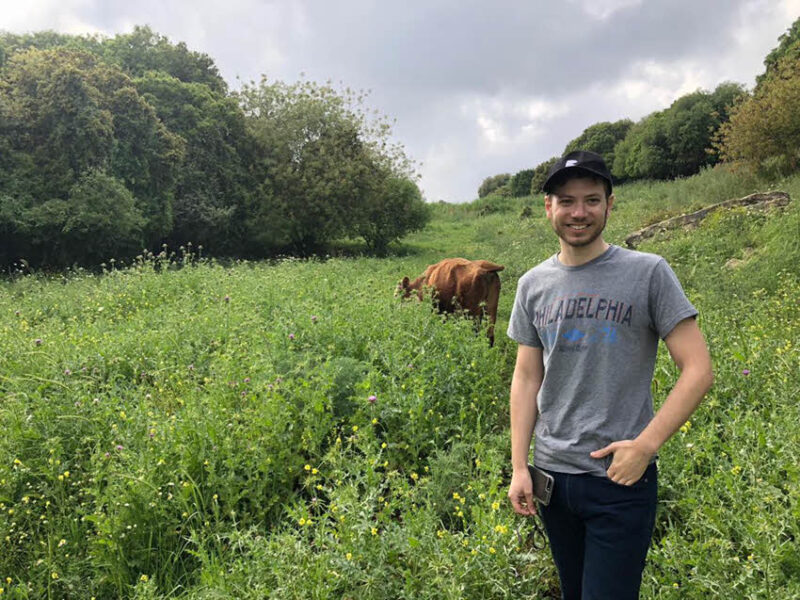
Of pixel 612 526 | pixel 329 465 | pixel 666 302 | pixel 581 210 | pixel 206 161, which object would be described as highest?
pixel 206 161

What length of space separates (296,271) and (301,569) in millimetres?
9825

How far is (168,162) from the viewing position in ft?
56.6

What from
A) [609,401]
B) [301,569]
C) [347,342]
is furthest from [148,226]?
[609,401]

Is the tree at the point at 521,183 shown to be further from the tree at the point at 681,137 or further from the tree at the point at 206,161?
the tree at the point at 206,161

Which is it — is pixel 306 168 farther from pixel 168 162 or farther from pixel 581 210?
pixel 581 210

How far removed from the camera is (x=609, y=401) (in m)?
1.73

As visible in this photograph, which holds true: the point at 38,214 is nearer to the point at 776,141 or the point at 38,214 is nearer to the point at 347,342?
the point at 347,342

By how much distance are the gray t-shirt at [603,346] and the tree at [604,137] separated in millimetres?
35336

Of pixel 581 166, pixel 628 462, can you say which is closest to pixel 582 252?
pixel 581 166

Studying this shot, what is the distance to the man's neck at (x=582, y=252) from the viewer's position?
5.91ft

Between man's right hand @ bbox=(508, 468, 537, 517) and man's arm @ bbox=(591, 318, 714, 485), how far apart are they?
32cm

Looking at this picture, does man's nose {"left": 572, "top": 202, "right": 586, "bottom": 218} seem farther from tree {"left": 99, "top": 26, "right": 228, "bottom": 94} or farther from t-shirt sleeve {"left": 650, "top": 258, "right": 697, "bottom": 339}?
tree {"left": 99, "top": 26, "right": 228, "bottom": 94}

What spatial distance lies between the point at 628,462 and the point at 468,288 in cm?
526

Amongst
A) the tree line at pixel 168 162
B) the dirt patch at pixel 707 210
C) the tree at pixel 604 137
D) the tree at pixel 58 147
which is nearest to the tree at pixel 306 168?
the tree line at pixel 168 162
